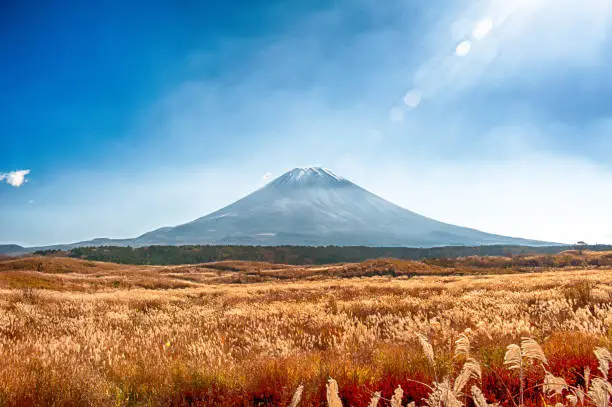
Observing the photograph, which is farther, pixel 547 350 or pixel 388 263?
pixel 388 263

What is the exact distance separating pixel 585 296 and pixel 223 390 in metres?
12.6

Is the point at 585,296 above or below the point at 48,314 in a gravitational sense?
above

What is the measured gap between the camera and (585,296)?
42.0 feet

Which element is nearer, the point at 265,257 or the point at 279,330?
the point at 279,330

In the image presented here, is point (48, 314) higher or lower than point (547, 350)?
lower

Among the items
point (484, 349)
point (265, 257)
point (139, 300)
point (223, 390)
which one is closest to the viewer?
point (223, 390)

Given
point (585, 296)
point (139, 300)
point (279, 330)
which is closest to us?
point (279, 330)

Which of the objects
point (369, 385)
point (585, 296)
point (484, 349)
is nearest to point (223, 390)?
point (369, 385)

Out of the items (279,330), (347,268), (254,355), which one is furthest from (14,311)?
→ (347,268)

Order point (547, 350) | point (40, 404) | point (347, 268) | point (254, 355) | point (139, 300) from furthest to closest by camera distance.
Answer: point (347, 268), point (139, 300), point (254, 355), point (547, 350), point (40, 404)

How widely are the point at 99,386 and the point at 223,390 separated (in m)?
1.46

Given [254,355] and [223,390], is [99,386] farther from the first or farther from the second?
[254,355]

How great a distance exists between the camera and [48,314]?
15.2m

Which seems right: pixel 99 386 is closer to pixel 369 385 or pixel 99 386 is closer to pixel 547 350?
pixel 369 385
